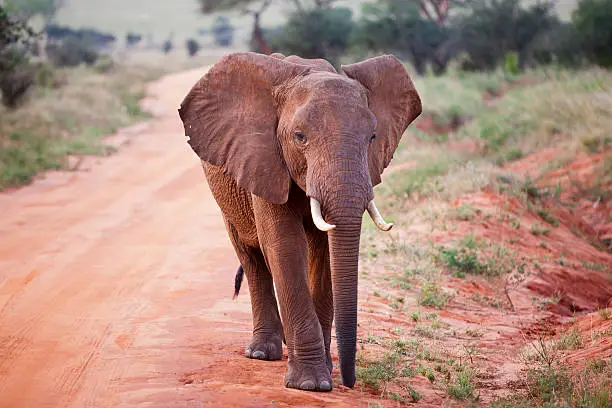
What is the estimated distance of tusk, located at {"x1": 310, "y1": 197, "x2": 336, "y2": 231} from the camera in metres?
5.02

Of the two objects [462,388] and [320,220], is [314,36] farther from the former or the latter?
[320,220]

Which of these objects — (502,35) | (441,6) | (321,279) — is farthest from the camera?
(441,6)

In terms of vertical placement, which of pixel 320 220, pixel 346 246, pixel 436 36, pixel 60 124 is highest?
pixel 320 220

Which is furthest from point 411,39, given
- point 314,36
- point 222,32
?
point 222,32

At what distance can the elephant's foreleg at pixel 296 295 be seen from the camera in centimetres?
566

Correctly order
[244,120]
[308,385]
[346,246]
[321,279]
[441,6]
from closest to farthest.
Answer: [346,246] < [308,385] < [244,120] < [321,279] < [441,6]

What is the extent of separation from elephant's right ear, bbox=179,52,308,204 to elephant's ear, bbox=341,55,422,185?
481 millimetres

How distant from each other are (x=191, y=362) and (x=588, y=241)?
7.30 m

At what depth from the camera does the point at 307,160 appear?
5363 millimetres

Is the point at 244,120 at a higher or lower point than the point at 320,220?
higher

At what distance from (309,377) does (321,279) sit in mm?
786

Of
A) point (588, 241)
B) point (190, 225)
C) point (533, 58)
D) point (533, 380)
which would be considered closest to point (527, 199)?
point (588, 241)

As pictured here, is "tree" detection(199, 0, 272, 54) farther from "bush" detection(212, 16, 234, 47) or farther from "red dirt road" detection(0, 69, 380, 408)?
"bush" detection(212, 16, 234, 47)

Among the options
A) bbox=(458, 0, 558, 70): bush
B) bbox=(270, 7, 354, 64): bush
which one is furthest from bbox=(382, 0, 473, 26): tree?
bbox=(458, 0, 558, 70): bush
